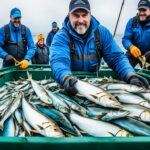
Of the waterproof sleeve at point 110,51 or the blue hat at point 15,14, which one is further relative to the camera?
the blue hat at point 15,14

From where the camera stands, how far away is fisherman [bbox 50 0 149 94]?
4257mm

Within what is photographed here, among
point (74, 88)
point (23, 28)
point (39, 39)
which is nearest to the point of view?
point (74, 88)

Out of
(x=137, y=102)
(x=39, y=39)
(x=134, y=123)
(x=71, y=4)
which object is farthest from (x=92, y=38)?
(x=39, y=39)

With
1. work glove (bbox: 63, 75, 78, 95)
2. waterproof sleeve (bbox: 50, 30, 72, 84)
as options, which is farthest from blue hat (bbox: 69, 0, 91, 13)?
work glove (bbox: 63, 75, 78, 95)

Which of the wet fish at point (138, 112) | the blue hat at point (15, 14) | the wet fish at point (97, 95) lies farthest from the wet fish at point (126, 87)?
the blue hat at point (15, 14)

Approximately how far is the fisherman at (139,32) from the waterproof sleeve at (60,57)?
2.40m

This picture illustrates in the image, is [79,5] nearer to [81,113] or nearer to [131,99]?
[131,99]

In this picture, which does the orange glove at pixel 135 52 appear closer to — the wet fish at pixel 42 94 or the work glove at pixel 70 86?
the wet fish at pixel 42 94

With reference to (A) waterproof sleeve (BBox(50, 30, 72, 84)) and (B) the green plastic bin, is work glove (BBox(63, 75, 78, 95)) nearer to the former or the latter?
(A) waterproof sleeve (BBox(50, 30, 72, 84))

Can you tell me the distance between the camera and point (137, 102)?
2930mm

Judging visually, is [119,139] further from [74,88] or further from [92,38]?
[92,38]

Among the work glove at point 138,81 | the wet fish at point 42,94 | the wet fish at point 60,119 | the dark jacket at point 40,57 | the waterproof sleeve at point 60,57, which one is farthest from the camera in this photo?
the dark jacket at point 40,57

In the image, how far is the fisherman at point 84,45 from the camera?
4257 millimetres

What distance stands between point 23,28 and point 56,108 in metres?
5.14
